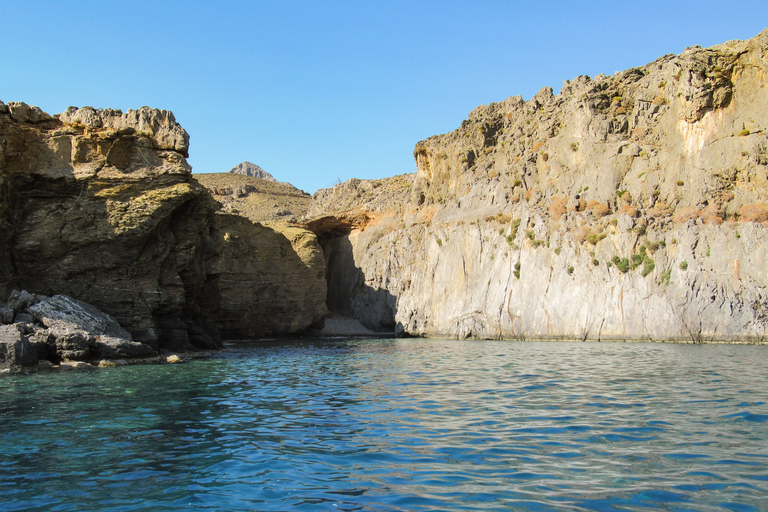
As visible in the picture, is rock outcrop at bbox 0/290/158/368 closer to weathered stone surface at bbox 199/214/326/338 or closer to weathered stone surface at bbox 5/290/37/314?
weathered stone surface at bbox 5/290/37/314

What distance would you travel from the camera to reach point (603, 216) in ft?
154

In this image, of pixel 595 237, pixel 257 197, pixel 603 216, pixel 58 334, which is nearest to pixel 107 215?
pixel 58 334

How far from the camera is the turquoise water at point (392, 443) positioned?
7.22 meters

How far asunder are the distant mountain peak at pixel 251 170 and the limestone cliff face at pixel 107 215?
6029 inches

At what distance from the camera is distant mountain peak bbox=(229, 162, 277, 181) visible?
18600cm

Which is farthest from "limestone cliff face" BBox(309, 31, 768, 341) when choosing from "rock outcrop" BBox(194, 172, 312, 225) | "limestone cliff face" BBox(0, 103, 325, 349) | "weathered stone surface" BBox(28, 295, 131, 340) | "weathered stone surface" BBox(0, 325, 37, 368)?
"weathered stone surface" BBox(0, 325, 37, 368)

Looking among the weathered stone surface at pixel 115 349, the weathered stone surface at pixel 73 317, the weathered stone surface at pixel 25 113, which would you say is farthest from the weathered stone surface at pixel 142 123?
the weathered stone surface at pixel 115 349

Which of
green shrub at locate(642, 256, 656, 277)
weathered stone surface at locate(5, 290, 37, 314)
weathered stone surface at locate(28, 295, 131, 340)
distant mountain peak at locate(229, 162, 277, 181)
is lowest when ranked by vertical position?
weathered stone surface at locate(28, 295, 131, 340)

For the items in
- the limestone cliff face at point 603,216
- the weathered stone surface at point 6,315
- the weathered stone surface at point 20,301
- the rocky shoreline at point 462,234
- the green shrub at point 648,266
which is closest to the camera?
the weathered stone surface at point 6,315

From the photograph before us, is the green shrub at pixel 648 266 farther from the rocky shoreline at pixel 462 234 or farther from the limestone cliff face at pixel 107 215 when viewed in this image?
the limestone cliff face at pixel 107 215

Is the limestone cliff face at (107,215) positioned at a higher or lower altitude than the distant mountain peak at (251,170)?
lower

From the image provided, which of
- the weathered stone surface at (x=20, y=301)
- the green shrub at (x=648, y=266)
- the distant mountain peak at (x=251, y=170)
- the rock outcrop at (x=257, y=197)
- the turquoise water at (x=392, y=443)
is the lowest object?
the turquoise water at (x=392, y=443)

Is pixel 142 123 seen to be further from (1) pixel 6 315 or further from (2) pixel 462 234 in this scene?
(2) pixel 462 234

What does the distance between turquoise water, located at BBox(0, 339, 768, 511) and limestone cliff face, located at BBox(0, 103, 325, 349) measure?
12.6 meters
